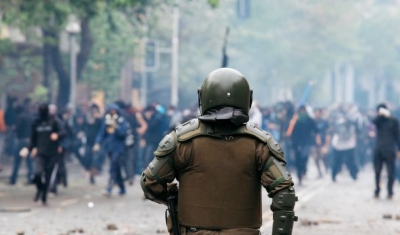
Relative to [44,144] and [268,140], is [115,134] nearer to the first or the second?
[44,144]

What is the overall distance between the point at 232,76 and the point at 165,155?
1.94ft

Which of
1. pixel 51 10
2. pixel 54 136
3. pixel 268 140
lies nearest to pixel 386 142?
pixel 54 136

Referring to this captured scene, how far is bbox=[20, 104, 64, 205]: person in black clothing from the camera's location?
1800cm

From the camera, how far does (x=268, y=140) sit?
6258mm

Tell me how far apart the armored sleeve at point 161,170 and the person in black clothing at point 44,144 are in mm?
11857

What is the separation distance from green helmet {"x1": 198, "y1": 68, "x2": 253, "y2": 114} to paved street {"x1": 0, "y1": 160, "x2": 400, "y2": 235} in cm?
649

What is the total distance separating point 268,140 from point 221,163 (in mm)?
299

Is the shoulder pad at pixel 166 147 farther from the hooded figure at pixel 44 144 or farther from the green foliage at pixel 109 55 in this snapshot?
the green foliage at pixel 109 55

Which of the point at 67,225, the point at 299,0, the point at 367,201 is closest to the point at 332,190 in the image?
the point at 367,201

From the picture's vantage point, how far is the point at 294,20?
221 feet

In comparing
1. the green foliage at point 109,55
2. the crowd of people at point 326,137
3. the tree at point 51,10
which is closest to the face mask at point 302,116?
the crowd of people at point 326,137

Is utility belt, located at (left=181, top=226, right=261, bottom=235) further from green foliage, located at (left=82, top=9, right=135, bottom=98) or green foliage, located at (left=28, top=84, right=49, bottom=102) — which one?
green foliage, located at (left=82, top=9, right=135, bottom=98)

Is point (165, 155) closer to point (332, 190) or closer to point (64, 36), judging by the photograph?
point (332, 190)

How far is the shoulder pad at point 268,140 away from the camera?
6207 millimetres
